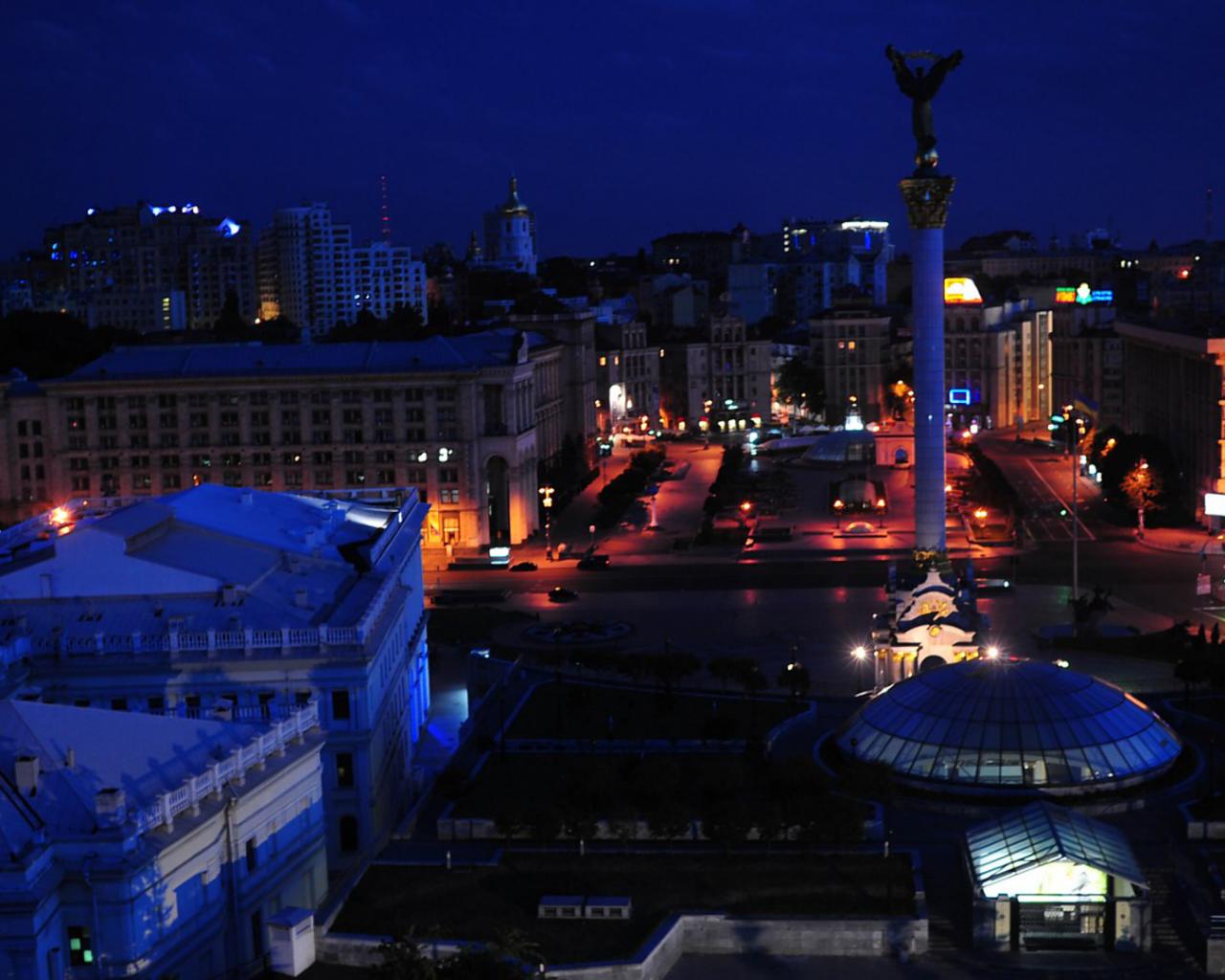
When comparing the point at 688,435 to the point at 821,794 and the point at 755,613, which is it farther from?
the point at 821,794

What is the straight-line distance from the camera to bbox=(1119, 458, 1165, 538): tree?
90062 millimetres

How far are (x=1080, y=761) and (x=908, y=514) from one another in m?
55.7

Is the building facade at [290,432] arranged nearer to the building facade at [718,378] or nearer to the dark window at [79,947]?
the dark window at [79,947]

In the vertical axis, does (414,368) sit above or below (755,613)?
above

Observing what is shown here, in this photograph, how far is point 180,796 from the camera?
30.1 m

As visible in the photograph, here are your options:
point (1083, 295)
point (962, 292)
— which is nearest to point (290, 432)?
point (962, 292)

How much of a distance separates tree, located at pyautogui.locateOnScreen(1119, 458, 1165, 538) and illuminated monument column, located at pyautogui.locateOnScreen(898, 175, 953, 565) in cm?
2908

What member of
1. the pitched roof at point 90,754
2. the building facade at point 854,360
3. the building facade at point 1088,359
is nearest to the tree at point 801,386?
the building facade at point 854,360

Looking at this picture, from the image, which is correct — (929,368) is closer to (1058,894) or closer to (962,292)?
(1058,894)

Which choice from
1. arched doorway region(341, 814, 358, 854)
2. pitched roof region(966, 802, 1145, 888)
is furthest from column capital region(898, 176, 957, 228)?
arched doorway region(341, 814, 358, 854)

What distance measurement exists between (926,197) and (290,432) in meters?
39.1

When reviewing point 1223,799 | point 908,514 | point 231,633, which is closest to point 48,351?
point 908,514

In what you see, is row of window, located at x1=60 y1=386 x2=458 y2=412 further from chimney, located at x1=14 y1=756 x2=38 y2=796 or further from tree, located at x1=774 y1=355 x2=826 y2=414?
tree, located at x1=774 y1=355 x2=826 y2=414

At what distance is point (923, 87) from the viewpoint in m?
62.5
